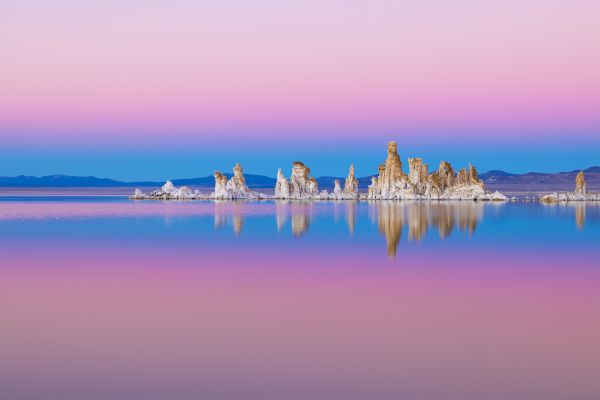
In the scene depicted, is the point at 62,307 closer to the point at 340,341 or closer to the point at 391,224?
the point at 340,341

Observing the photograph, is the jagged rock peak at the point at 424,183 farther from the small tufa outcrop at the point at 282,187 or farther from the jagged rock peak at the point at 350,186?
the small tufa outcrop at the point at 282,187

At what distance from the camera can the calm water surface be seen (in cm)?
837

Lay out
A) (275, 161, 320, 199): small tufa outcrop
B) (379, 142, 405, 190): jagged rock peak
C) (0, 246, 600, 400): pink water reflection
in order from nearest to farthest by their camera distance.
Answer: (0, 246, 600, 400): pink water reflection → (379, 142, 405, 190): jagged rock peak → (275, 161, 320, 199): small tufa outcrop

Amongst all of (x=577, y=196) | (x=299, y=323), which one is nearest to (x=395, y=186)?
(x=577, y=196)

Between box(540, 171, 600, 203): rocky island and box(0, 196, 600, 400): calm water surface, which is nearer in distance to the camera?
box(0, 196, 600, 400): calm water surface

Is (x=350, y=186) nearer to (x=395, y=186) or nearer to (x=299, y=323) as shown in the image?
(x=395, y=186)

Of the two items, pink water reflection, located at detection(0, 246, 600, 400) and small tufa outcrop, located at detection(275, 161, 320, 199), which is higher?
small tufa outcrop, located at detection(275, 161, 320, 199)

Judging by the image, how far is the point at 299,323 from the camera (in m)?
11.8

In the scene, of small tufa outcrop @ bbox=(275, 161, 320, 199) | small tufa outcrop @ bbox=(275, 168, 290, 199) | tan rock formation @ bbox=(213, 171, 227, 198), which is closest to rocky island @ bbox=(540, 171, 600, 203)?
small tufa outcrop @ bbox=(275, 161, 320, 199)

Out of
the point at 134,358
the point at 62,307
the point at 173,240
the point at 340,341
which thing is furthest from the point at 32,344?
the point at 173,240

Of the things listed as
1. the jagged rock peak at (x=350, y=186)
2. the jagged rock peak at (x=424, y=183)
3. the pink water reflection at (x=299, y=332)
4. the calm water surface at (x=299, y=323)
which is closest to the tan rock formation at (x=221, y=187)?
the jagged rock peak at (x=350, y=186)

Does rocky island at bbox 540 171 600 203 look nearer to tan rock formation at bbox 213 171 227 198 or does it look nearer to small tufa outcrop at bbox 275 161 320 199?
small tufa outcrop at bbox 275 161 320 199

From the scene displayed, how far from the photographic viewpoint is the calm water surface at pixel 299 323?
8.37m

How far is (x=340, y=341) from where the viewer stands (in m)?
10.5
